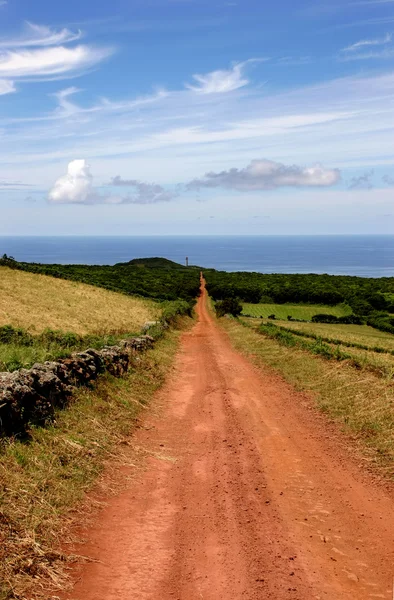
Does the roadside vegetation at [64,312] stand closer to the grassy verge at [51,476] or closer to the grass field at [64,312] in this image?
the grass field at [64,312]

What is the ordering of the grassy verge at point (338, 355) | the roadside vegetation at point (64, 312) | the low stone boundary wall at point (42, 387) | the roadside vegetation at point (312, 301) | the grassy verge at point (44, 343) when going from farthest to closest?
the roadside vegetation at point (312, 301)
the roadside vegetation at point (64, 312)
the grassy verge at point (338, 355)
the grassy verge at point (44, 343)
the low stone boundary wall at point (42, 387)

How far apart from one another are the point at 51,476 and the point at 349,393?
32.8 feet

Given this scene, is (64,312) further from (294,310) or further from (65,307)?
(294,310)

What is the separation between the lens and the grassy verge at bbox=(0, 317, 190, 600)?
5988mm

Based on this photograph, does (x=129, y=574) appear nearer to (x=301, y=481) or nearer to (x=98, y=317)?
(x=301, y=481)

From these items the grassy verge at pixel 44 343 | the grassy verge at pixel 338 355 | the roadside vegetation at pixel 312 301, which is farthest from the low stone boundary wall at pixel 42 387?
the roadside vegetation at pixel 312 301

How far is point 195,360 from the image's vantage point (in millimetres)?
24641

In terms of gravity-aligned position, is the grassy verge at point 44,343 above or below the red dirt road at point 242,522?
above

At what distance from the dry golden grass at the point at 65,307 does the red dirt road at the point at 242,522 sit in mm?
23000

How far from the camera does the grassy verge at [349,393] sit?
11031mm

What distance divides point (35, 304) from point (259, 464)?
3737 cm

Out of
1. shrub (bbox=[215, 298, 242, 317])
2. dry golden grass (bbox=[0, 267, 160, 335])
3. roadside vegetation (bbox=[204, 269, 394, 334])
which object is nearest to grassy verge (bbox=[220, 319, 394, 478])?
dry golden grass (bbox=[0, 267, 160, 335])

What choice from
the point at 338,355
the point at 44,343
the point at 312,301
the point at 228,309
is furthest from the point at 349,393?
the point at 312,301

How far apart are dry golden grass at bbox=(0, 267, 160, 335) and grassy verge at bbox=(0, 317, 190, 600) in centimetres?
2038
